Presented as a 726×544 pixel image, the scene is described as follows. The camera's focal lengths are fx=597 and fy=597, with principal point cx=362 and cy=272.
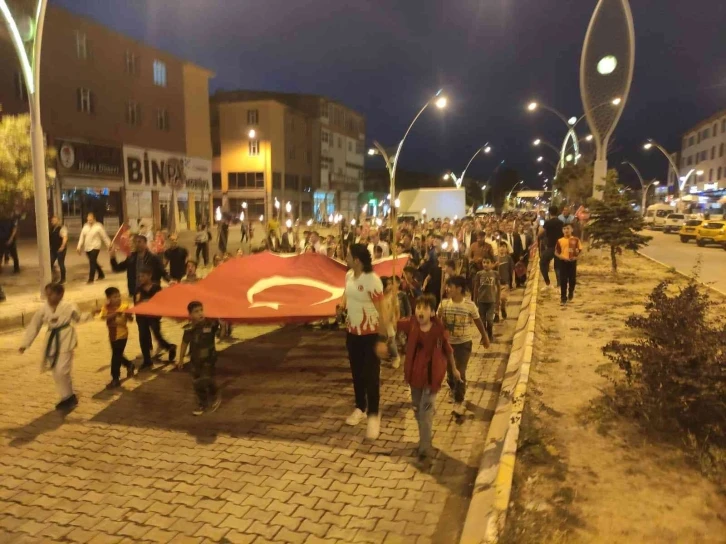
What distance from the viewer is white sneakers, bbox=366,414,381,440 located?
577cm

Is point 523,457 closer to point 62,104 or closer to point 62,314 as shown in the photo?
point 62,314

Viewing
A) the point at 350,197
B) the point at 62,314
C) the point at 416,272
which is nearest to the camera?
the point at 62,314

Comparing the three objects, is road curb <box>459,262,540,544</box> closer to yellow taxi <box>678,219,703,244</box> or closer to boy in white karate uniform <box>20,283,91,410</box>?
boy in white karate uniform <box>20,283,91,410</box>

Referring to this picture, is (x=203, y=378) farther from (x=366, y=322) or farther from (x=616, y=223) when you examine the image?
(x=616, y=223)

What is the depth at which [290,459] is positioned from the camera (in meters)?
5.32

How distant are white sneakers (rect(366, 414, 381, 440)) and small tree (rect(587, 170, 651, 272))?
11874 millimetres

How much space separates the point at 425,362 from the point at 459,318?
130 cm

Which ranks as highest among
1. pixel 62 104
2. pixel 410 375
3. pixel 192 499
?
pixel 62 104

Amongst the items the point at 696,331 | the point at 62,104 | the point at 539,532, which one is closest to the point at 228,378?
the point at 539,532

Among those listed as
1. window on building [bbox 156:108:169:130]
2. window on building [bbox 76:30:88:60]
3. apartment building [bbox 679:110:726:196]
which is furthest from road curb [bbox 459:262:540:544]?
apartment building [bbox 679:110:726:196]

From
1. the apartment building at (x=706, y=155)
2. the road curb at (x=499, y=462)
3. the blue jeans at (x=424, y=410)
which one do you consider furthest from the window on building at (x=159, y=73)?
the apartment building at (x=706, y=155)

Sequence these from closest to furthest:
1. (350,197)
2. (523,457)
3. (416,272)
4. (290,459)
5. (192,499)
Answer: (192,499)
(523,457)
(290,459)
(416,272)
(350,197)

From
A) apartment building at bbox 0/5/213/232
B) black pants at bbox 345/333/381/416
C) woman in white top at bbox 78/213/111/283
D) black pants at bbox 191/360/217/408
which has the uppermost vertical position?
apartment building at bbox 0/5/213/232

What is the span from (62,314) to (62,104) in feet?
92.1
